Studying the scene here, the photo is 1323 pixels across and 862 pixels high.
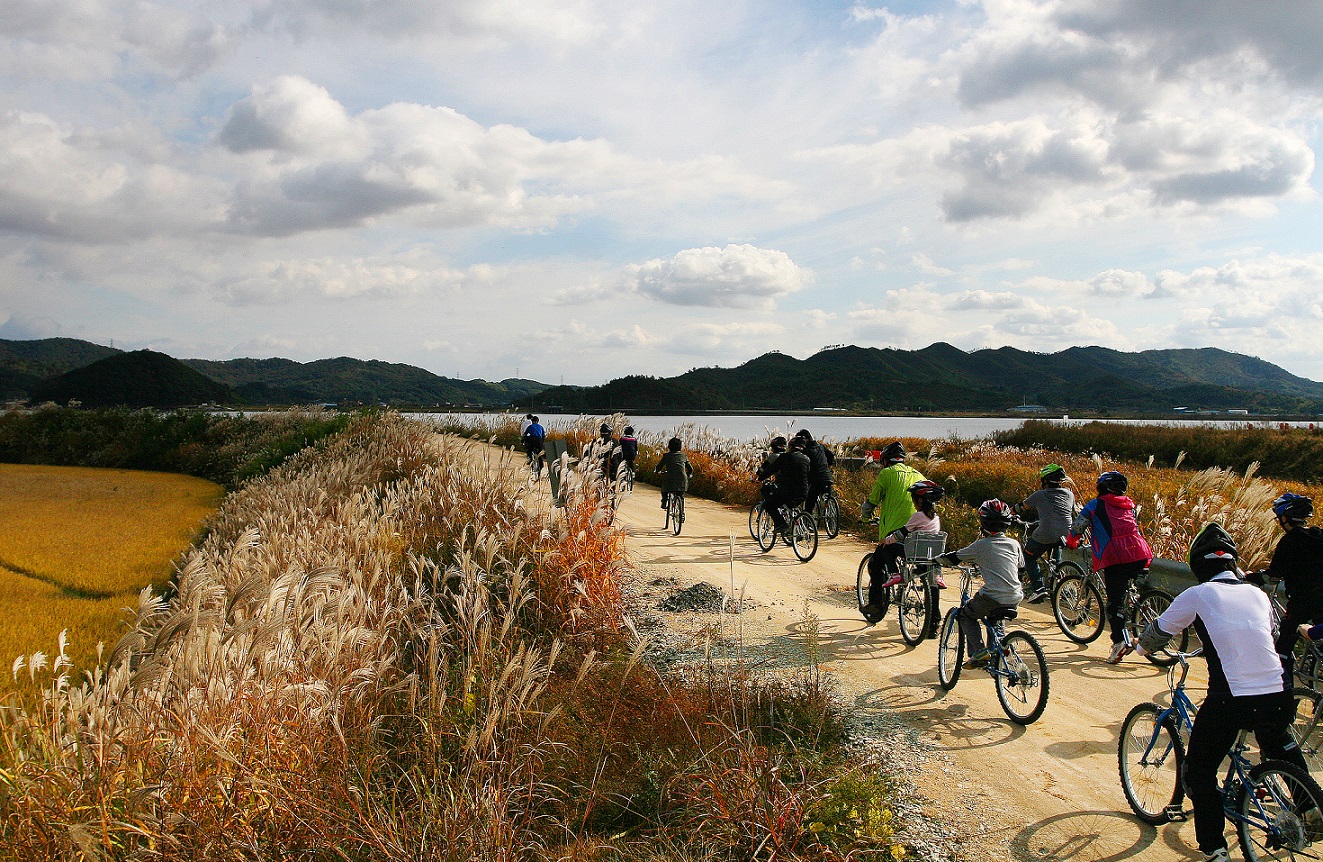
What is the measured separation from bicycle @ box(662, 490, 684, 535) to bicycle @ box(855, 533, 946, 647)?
691 cm

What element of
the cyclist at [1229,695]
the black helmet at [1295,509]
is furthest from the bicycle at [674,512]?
the cyclist at [1229,695]

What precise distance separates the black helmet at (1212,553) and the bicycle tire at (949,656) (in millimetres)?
2320

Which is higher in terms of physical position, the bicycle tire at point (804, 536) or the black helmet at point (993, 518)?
the black helmet at point (993, 518)

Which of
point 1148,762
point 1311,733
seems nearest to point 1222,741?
point 1148,762

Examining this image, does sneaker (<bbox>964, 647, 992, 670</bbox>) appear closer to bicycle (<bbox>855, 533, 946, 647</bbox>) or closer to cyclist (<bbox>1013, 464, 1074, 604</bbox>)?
bicycle (<bbox>855, 533, 946, 647</bbox>)

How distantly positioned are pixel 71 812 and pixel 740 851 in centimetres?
310

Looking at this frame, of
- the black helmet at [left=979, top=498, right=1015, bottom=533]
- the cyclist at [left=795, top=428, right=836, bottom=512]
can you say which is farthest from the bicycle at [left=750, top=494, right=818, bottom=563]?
the black helmet at [left=979, top=498, right=1015, bottom=533]

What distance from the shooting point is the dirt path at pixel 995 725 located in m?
4.38

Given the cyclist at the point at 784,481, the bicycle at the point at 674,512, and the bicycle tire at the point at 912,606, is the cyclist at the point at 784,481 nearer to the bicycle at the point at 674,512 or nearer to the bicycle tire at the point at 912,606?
the bicycle at the point at 674,512

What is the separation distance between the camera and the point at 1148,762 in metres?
→ 4.68

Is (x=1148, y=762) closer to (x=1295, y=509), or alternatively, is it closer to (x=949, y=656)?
(x=949, y=656)

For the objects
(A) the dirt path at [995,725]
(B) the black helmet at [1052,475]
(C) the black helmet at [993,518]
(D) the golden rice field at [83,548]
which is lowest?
(D) the golden rice field at [83,548]

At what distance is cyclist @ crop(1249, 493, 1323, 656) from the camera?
5.83m

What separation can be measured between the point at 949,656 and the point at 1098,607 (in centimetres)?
283
